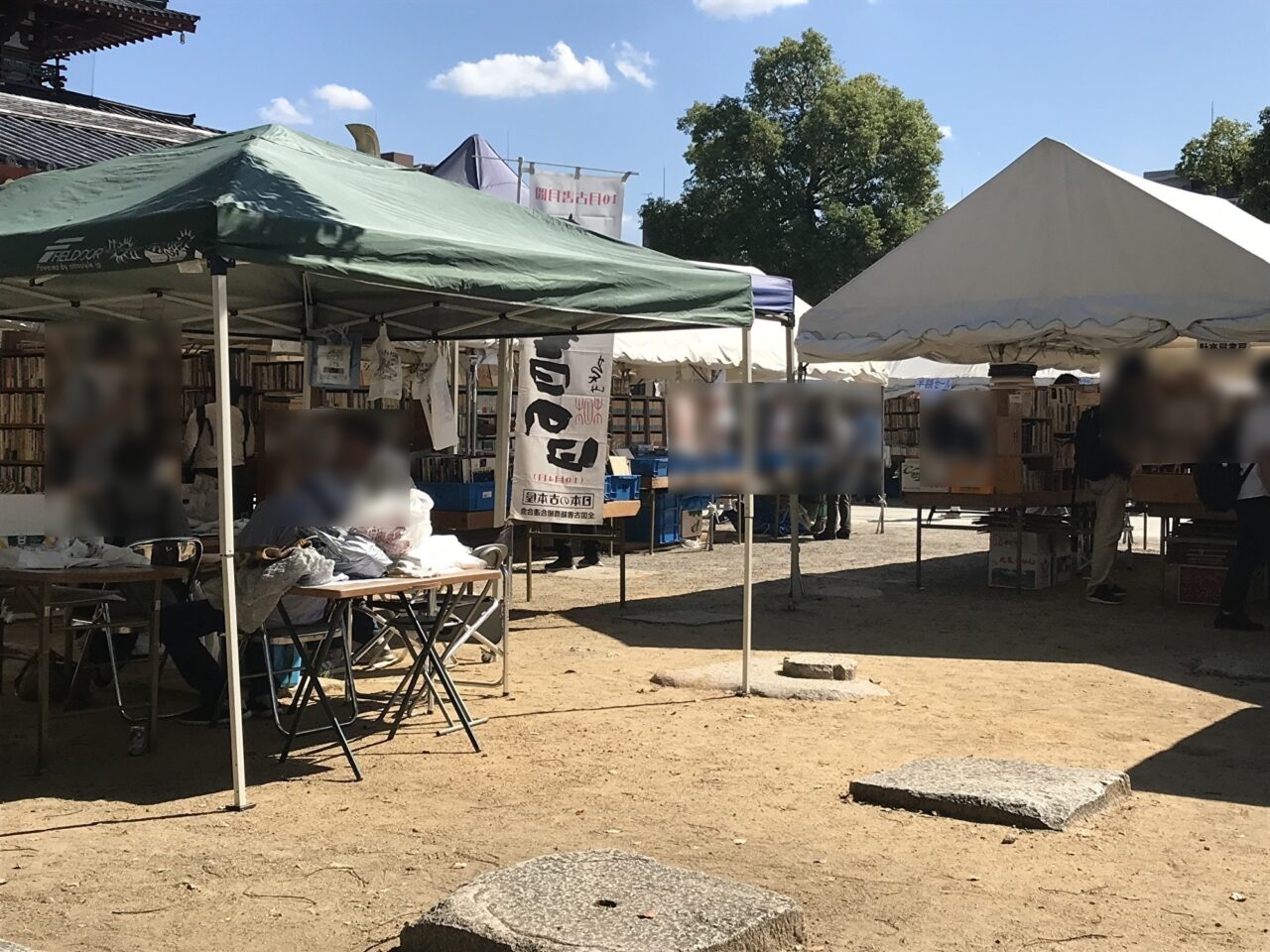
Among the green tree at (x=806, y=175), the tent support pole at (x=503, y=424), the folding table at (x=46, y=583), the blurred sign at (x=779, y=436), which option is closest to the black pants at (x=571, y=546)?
the blurred sign at (x=779, y=436)

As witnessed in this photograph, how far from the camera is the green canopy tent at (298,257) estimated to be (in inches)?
193

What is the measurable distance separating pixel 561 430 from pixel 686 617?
73.4 inches

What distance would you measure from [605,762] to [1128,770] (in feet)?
7.44

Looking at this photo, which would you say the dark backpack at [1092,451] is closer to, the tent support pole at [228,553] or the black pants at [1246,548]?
the black pants at [1246,548]

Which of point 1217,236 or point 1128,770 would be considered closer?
point 1128,770

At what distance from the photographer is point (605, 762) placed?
5.84 m

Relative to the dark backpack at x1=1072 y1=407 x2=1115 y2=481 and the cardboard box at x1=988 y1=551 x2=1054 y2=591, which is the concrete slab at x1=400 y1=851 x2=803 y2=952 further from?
the cardboard box at x1=988 y1=551 x2=1054 y2=591

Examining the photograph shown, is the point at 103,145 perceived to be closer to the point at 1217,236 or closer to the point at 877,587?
the point at 877,587

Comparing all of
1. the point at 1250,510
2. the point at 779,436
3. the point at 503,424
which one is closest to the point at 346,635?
the point at 503,424

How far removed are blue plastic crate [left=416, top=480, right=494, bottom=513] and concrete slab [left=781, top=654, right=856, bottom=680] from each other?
368 centimetres

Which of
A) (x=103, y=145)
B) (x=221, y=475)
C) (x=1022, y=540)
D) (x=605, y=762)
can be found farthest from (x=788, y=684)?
(x=103, y=145)

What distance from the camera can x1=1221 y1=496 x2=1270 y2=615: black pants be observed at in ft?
31.0

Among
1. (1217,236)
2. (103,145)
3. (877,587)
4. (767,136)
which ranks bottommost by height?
(877,587)

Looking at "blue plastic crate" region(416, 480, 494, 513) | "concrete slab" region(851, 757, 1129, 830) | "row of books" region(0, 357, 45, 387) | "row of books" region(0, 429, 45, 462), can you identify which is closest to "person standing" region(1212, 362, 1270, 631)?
"concrete slab" region(851, 757, 1129, 830)
